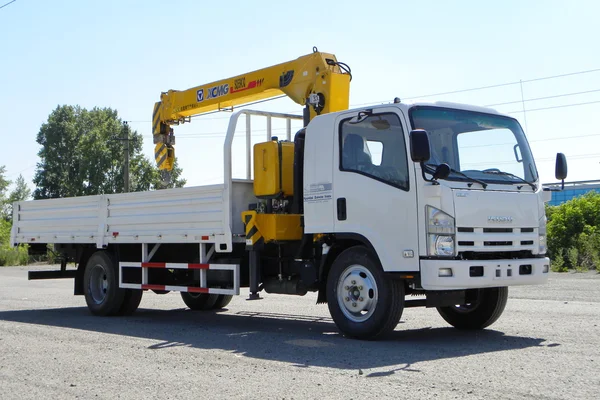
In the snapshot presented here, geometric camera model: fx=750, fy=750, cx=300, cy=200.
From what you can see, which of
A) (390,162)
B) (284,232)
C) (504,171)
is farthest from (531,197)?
(284,232)

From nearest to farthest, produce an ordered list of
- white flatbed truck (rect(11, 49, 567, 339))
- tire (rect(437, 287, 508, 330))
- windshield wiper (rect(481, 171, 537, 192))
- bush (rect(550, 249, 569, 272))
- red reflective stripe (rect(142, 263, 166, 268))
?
white flatbed truck (rect(11, 49, 567, 339))
windshield wiper (rect(481, 171, 537, 192))
tire (rect(437, 287, 508, 330))
red reflective stripe (rect(142, 263, 166, 268))
bush (rect(550, 249, 569, 272))

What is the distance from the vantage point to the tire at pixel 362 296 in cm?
870

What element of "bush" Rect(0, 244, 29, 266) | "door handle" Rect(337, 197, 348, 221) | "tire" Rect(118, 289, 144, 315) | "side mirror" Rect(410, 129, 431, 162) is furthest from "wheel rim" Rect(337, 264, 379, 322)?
"bush" Rect(0, 244, 29, 266)

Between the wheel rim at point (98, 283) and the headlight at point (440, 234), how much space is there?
22.2 ft

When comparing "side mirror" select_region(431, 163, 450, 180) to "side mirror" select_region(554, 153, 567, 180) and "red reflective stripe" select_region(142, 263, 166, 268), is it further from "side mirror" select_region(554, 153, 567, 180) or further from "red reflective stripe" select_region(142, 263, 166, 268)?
"red reflective stripe" select_region(142, 263, 166, 268)

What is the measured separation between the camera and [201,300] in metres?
13.7

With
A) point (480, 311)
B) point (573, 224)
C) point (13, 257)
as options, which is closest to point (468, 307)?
point (480, 311)

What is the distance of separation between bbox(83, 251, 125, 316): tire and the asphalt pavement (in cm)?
39

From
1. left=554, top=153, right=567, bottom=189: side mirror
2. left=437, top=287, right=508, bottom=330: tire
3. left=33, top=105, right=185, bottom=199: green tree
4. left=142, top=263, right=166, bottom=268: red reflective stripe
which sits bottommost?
left=437, top=287, right=508, bottom=330: tire

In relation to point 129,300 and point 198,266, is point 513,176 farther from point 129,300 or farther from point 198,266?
point 129,300

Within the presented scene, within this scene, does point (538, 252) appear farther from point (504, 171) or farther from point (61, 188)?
point (61, 188)

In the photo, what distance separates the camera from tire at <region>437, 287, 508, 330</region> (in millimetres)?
9828

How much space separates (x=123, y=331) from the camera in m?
10.5

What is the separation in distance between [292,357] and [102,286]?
20.9ft
